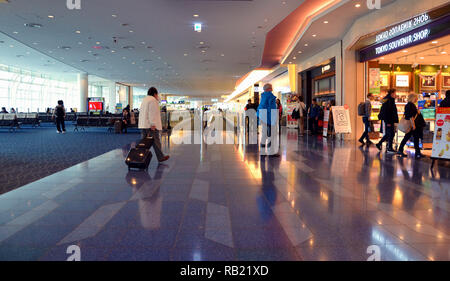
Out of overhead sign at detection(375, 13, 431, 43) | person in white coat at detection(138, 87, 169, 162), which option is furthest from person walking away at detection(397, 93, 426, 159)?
person in white coat at detection(138, 87, 169, 162)

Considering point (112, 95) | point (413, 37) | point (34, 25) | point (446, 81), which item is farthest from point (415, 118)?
point (112, 95)

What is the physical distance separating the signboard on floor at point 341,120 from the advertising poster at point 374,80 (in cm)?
138

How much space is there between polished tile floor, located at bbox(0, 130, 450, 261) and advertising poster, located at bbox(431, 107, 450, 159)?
372 millimetres

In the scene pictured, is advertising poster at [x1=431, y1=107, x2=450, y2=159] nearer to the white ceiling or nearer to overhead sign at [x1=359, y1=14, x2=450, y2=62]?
overhead sign at [x1=359, y1=14, x2=450, y2=62]

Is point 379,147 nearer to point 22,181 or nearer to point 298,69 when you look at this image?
point 22,181

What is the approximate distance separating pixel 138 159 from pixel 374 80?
1062 cm

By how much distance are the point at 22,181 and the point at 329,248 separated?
16.4ft

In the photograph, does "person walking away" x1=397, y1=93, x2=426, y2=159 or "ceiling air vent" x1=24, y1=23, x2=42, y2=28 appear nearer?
"person walking away" x1=397, y1=93, x2=426, y2=159

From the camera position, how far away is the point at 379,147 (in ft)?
31.7

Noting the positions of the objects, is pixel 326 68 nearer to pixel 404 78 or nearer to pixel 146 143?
pixel 404 78

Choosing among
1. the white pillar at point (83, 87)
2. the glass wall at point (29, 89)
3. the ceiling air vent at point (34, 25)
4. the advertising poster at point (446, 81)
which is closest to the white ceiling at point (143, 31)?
the ceiling air vent at point (34, 25)

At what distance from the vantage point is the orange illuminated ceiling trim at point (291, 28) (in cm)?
A: 1183

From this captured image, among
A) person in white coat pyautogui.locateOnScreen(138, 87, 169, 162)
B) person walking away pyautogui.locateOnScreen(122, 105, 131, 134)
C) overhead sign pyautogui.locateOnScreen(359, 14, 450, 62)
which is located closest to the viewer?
person in white coat pyautogui.locateOnScreen(138, 87, 169, 162)

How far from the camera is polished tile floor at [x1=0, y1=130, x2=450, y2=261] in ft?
9.08
